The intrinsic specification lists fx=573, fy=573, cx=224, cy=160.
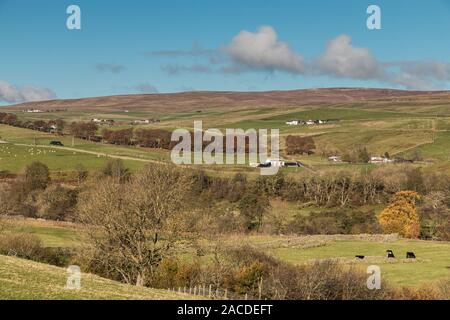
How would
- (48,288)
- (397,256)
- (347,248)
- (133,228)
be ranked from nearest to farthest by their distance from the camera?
1. (48,288)
2. (133,228)
3. (397,256)
4. (347,248)

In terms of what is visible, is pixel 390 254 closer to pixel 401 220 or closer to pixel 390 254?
pixel 390 254

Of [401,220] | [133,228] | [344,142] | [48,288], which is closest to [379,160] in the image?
[344,142]

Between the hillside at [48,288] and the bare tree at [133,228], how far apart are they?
446 inches

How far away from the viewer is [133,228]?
4378 cm

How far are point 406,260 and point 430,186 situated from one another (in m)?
45.5

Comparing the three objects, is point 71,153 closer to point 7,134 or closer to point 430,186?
point 7,134

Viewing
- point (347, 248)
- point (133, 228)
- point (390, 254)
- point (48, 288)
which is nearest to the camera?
point (48, 288)

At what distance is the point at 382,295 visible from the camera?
36.4 m

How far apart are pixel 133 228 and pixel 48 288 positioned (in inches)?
744

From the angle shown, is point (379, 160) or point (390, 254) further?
point (379, 160)

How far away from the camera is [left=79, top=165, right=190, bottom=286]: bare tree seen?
43.4m

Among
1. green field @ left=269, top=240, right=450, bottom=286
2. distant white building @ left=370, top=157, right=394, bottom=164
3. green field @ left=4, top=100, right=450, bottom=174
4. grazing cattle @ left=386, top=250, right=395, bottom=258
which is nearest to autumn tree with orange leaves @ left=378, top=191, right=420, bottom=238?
green field @ left=269, top=240, right=450, bottom=286
